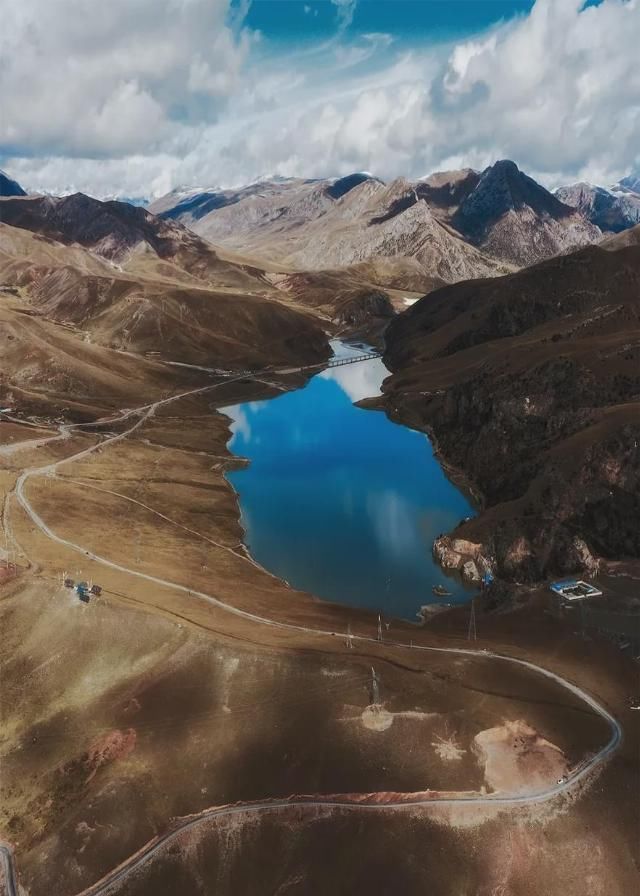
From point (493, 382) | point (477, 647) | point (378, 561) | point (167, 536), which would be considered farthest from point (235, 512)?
point (493, 382)

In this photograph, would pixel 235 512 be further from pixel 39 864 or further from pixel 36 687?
pixel 39 864

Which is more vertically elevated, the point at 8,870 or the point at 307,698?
the point at 307,698

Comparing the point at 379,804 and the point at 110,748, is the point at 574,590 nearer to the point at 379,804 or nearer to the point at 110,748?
the point at 379,804

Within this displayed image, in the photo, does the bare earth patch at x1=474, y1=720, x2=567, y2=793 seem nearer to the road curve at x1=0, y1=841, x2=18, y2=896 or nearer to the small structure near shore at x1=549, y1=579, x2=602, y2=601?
the small structure near shore at x1=549, y1=579, x2=602, y2=601

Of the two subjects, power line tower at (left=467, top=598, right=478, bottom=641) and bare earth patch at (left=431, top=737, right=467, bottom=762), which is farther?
power line tower at (left=467, top=598, right=478, bottom=641)

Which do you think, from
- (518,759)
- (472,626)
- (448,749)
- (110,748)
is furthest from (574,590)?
(110,748)

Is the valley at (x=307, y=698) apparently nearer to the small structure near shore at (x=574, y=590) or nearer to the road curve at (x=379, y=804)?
the road curve at (x=379, y=804)

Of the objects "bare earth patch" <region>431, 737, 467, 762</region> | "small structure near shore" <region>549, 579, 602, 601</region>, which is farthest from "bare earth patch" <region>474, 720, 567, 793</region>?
"small structure near shore" <region>549, 579, 602, 601</region>
